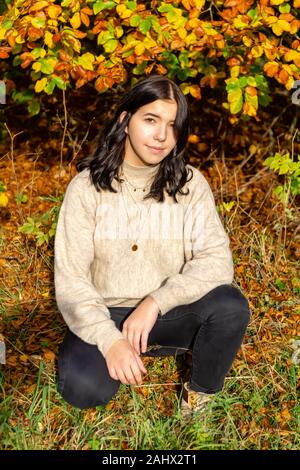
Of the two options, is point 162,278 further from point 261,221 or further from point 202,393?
point 261,221

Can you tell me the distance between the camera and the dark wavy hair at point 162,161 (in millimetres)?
2908

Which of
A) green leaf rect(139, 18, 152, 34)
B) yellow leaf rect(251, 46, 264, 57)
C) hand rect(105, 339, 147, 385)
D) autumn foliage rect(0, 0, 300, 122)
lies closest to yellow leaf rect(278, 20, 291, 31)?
autumn foliage rect(0, 0, 300, 122)

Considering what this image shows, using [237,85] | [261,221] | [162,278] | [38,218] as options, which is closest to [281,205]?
[261,221]

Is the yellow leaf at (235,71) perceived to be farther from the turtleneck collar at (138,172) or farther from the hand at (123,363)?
the hand at (123,363)

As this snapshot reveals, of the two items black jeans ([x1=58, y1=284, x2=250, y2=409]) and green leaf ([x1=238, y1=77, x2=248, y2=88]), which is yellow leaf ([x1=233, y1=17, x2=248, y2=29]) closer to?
green leaf ([x1=238, y1=77, x2=248, y2=88])

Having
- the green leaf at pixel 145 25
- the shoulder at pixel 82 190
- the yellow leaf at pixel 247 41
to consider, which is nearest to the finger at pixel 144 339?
the shoulder at pixel 82 190

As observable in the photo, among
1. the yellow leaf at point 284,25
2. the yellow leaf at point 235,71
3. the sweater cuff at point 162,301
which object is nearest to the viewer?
the sweater cuff at point 162,301

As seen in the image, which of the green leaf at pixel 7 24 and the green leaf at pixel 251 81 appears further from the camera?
the green leaf at pixel 251 81

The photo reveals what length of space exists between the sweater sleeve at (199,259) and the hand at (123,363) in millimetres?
294

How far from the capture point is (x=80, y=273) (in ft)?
9.46

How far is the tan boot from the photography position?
3013mm

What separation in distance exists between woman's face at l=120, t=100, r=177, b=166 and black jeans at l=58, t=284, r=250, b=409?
661 mm

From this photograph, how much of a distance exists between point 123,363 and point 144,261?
0.59m

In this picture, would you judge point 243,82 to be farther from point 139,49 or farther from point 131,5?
point 131,5
